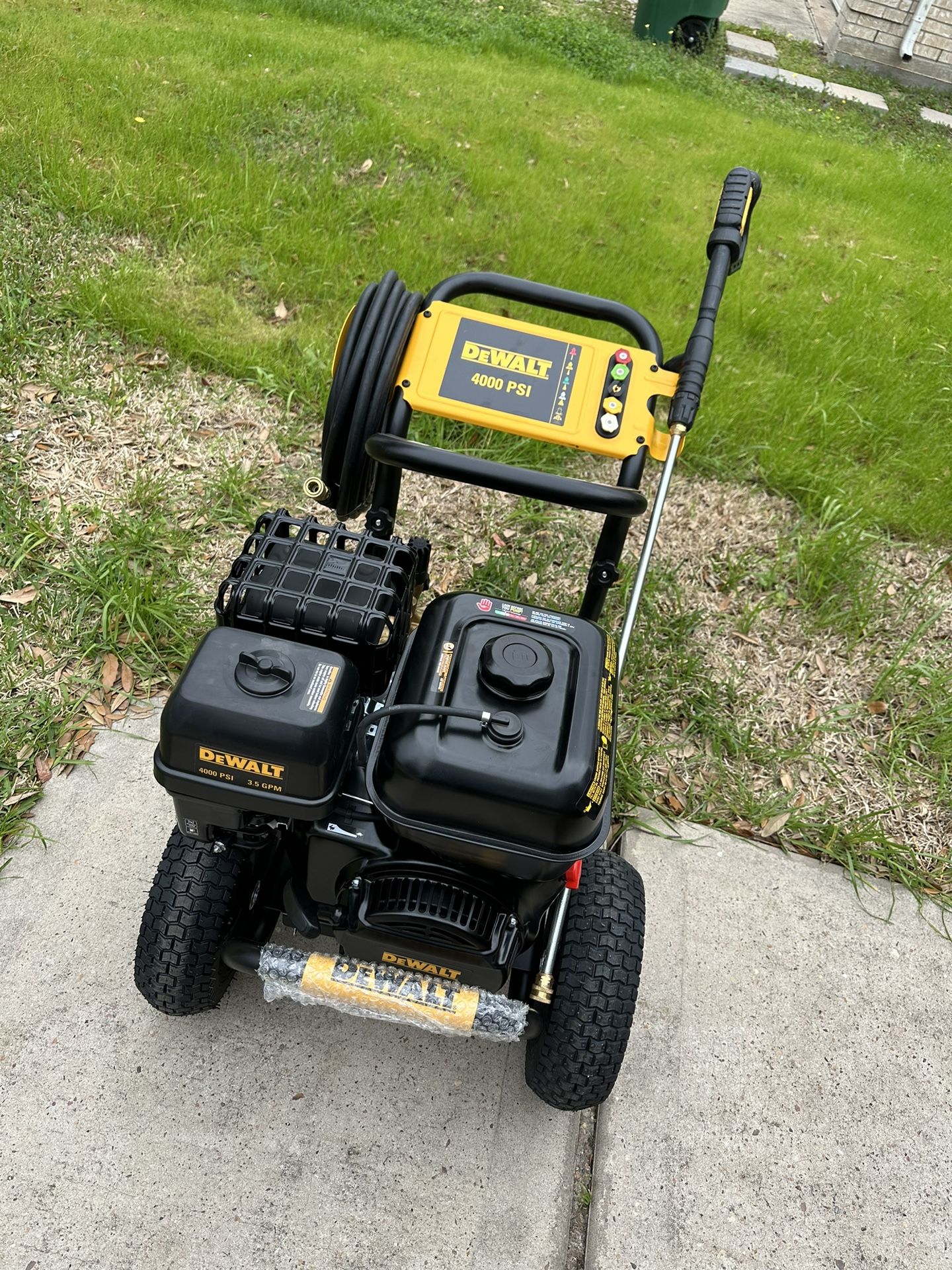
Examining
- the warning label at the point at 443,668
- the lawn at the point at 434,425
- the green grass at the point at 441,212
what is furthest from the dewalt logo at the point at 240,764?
the green grass at the point at 441,212

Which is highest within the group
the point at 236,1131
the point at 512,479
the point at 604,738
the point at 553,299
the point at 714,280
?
the point at 714,280

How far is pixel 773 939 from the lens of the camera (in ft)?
7.54

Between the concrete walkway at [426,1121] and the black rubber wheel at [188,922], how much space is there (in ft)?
0.70

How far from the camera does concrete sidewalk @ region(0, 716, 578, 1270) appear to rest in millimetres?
1690

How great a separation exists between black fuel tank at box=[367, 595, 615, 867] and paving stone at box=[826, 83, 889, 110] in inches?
350

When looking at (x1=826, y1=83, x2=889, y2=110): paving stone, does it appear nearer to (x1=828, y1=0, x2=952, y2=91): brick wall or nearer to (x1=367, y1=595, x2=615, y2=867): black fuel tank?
(x1=828, y1=0, x2=952, y2=91): brick wall

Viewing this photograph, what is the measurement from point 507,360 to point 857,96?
8.70 m

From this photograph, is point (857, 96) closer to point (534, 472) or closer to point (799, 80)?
point (799, 80)

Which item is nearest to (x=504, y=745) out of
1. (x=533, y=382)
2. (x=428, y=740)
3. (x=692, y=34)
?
(x=428, y=740)

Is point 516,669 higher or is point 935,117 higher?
point 935,117

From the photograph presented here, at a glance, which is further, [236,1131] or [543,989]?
[236,1131]

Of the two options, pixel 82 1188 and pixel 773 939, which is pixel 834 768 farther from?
pixel 82 1188

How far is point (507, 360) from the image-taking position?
1929 mm

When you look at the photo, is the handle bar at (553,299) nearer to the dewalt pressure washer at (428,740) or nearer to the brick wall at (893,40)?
the dewalt pressure washer at (428,740)
